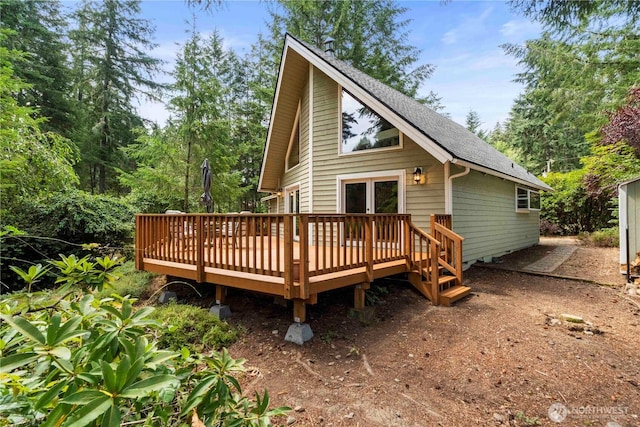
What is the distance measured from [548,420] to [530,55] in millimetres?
15211

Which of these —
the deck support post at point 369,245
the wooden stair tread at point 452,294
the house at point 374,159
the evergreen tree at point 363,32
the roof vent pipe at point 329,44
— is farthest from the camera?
the evergreen tree at point 363,32

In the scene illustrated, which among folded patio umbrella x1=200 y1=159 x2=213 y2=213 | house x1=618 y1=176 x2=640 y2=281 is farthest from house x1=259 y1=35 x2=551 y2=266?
folded patio umbrella x1=200 y1=159 x2=213 y2=213

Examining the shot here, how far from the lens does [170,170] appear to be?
12398mm

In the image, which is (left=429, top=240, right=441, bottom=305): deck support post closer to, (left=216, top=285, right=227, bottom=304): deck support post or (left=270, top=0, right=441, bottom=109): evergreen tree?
(left=216, top=285, right=227, bottom=304): deck support post

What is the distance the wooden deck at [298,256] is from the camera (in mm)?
3885

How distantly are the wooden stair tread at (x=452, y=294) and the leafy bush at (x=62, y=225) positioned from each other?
7.68 m

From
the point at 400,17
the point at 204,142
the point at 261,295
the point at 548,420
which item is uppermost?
the point at 400,17

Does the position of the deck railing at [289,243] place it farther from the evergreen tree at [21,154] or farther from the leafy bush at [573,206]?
the leafy bush at [573,206]

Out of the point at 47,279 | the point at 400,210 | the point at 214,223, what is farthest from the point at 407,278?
the point at 47,279

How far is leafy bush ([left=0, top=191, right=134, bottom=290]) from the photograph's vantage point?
7538 millimetres

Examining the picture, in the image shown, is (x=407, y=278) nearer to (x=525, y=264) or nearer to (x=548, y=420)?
(x=548, y=420)

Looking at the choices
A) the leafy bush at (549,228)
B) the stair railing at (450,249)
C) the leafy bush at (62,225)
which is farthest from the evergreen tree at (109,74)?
the leafy bush at (549,228)

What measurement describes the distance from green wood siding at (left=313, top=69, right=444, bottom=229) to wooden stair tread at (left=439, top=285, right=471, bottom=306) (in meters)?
1.74

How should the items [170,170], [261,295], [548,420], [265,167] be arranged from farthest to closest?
[170,170] < [265,167] < [261,295] < [548,420]
